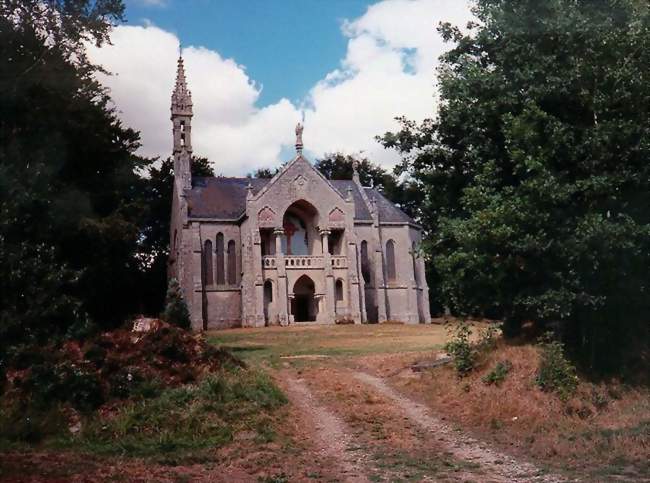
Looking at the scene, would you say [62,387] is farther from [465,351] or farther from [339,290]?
[339,290]

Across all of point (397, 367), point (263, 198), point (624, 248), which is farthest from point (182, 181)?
point (624, 248)

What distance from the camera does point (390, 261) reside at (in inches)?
2068

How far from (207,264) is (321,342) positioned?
787 inches

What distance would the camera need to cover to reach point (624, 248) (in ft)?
43.0

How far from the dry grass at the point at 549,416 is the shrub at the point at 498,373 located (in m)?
0.12

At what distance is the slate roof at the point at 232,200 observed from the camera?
49.7 metres

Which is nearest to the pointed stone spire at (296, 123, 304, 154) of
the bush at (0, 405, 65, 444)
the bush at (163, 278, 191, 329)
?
the bush at (163, 278, 191, 329)

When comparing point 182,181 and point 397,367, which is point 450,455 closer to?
point 397,367

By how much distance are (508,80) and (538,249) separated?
4.38m

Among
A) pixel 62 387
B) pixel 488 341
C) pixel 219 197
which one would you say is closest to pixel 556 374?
pixel 488 341

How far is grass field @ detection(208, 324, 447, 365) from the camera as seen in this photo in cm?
2459

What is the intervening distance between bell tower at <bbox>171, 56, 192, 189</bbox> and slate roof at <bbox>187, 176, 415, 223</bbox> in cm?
203

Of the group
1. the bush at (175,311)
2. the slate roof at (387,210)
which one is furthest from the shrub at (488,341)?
the slate roof at (387,210)

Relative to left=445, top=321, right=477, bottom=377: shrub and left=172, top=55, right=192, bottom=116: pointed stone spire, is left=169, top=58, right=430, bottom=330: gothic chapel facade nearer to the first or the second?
left=172, top=55, right=192, bottom=116: pointed stone spire
